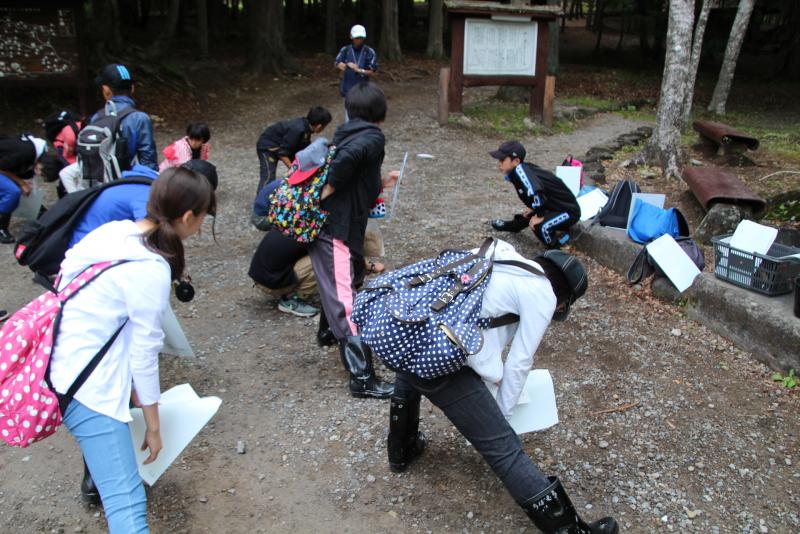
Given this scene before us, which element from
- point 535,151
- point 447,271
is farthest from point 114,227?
point 535,151

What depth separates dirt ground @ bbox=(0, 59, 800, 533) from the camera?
2867mm

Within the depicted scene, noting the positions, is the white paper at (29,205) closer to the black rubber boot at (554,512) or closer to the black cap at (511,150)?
the black cap at (511,150)

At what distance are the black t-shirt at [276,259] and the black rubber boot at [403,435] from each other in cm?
164

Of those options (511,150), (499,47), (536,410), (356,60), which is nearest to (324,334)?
(536,410)

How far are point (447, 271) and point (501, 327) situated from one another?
1.02 ft

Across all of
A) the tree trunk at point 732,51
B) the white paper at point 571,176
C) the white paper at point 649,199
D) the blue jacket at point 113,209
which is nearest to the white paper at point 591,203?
the white paper at point 571,176

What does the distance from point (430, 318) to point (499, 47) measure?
958cm

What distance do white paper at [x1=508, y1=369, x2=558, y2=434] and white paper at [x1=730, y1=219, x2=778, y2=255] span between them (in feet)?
7.46

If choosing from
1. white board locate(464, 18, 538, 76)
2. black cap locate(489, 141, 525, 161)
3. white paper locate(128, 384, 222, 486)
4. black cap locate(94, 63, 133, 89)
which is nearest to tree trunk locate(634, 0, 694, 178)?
black cap locate(489, 141, 525, 161)

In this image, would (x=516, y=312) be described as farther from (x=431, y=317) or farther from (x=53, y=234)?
(x=53, y=234)

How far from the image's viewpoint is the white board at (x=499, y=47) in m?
10.7

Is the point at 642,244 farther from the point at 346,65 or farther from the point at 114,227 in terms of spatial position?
the point at 346,65

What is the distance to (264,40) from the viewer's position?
1496cm

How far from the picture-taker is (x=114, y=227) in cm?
221
